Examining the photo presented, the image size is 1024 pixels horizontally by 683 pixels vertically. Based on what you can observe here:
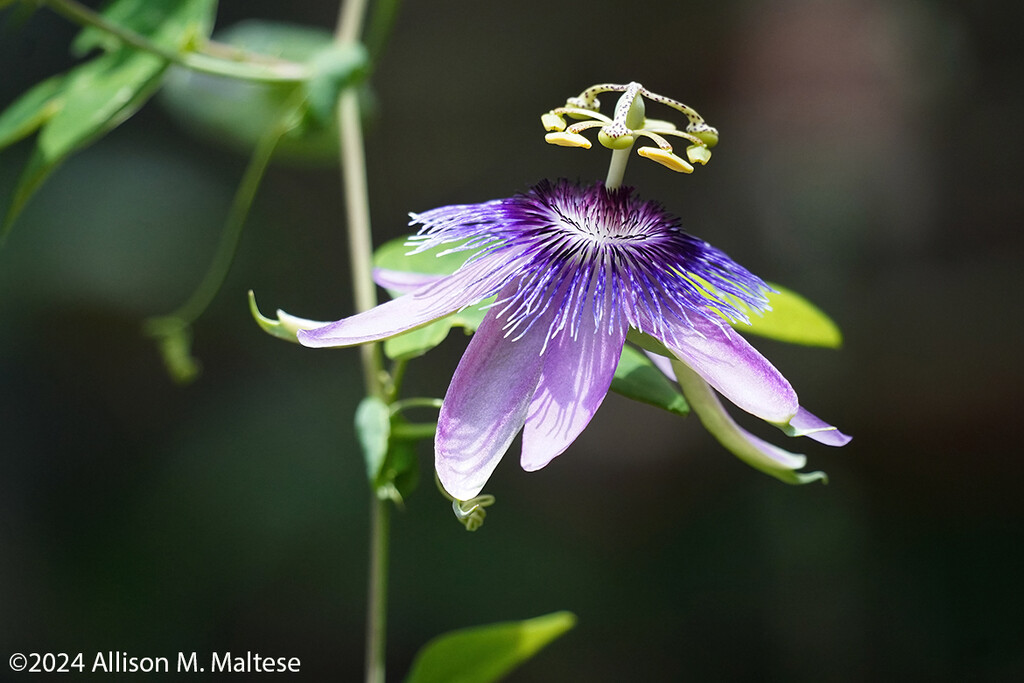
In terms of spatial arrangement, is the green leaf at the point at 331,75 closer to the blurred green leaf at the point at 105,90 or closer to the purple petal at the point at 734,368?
the blurred green leaf at the point at 105,90

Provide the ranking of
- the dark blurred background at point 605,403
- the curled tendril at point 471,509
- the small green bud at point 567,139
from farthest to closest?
the dark blurred background at point 605,403
the small green bud at point 567,139
the curled tendril at point 471,509

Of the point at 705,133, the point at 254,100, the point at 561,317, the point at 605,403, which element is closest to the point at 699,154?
the point at 705,133

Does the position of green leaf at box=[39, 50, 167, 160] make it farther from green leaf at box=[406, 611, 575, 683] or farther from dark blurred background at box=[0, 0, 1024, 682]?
dark blurred background at box=[0, 0, 1024, 682]

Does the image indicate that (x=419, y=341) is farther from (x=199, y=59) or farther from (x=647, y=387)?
(x=199, y=59)

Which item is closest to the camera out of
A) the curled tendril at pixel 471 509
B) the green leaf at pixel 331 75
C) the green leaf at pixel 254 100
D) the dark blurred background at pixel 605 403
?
the curled tendril at pixel 471 509

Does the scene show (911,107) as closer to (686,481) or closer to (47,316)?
(686,481)

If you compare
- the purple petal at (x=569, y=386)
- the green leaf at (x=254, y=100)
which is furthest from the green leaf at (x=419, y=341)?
the green leaf at (x=254, y=100)

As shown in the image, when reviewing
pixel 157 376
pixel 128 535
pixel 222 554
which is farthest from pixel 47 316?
pixel 222 554
